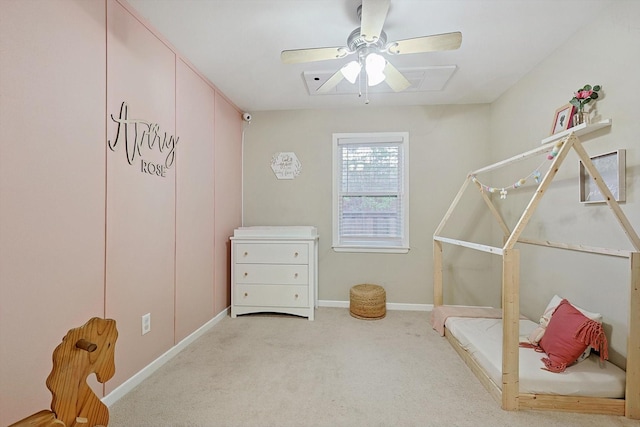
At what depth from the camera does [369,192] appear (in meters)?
3.49

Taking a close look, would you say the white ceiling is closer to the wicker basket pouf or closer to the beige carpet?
the wicker basket pouf

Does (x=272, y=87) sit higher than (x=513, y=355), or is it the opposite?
(x=272, y=87)

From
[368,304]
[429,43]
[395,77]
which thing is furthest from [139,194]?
[368,304]

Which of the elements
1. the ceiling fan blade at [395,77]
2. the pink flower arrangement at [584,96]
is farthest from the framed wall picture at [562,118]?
the ceiling fan blade at [395,77]

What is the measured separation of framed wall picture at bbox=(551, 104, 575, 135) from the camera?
201 centimetres

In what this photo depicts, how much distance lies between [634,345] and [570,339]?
0.26 metres

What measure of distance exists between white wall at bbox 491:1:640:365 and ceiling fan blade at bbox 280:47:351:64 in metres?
1.66

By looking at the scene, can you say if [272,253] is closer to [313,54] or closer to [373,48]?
[313,54]

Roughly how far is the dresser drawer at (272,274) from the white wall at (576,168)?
2177mm

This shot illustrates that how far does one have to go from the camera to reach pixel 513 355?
159cm

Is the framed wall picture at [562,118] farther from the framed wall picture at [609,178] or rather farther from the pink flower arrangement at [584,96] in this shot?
the framed wall picture at [609,178]

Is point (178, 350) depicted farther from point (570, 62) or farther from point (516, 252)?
point (570, 62)

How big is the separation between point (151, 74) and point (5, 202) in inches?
49.3

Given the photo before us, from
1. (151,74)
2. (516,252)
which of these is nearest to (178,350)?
(151,74)
